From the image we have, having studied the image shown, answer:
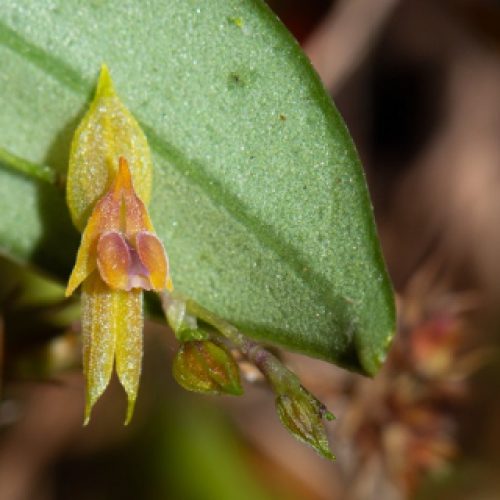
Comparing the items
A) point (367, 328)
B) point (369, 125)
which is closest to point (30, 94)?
point (367, 328)

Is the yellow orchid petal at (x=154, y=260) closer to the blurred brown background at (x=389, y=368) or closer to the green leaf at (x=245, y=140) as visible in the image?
the green leaf at (x=245, y=140)

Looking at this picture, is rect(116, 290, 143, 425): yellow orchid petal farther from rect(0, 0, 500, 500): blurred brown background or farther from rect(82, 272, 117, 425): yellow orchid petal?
rect(0, 0, 500, 500): blurred brown background

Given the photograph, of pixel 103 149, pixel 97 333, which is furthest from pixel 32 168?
pixel 97 333

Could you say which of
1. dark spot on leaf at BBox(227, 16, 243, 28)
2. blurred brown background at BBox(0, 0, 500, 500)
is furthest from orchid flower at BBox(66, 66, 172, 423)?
blurred brown background at BBox(0, 0, 500, 500)

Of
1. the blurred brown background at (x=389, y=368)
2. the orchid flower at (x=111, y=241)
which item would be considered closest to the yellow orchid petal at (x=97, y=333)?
the orchid flower at (x=111, y=241)

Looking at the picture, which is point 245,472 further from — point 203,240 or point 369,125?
point 203,240

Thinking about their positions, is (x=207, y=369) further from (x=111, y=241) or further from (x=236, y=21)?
(x=236, y=21)

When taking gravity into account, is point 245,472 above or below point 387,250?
below
